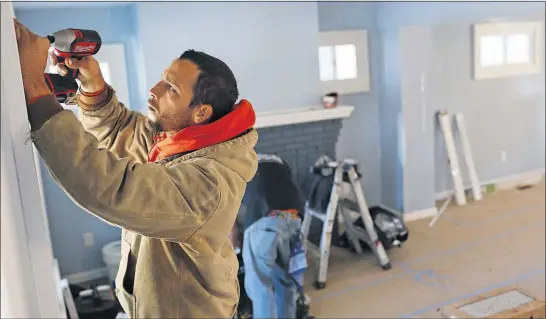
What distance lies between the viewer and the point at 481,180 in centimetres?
537

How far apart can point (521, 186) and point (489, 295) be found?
119 inches

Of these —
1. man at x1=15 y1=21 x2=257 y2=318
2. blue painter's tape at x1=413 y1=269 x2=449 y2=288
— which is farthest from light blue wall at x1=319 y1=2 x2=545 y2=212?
man at x1=15 y1=21 x2=257 y2=318

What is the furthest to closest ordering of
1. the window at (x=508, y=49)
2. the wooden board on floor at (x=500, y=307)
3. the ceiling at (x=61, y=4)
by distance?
the window at (x=508, y=49)
the ceiling at (x=61, y=4)
the wooden board on floor at (x=500, y=307)

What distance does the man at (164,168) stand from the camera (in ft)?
2.13

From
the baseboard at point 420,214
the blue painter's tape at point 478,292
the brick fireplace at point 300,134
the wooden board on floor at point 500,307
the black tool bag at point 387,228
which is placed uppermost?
the brick fireplace at point 300,134

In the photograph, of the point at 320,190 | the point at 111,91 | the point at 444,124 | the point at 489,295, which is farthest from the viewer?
the point at 444,124

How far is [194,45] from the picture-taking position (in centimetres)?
345

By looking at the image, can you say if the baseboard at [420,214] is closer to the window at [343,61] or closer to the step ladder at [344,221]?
the step ladder at [344,221]

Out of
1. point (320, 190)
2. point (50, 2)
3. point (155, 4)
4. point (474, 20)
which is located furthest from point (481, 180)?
point (50, 2)

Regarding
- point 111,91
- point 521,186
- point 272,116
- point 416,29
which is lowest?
point 521,186

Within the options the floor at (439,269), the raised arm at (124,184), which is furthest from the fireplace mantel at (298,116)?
the raised arm at (124,184)

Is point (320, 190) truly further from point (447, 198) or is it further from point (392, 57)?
point (447, 198)

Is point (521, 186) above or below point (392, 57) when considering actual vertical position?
below

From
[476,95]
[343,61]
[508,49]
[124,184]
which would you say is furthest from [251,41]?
[124,184]
